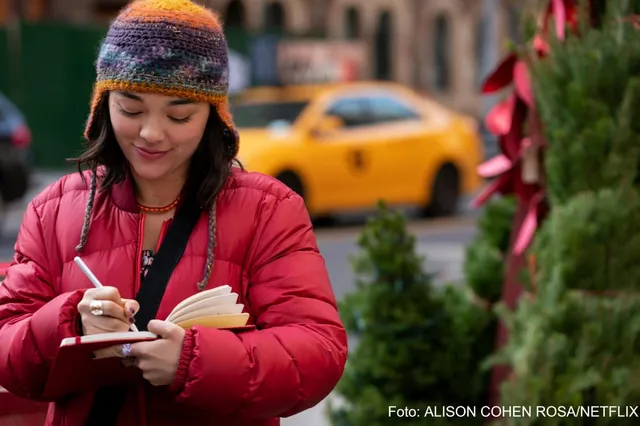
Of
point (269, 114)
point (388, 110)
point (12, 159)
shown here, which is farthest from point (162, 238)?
point (388, 110)

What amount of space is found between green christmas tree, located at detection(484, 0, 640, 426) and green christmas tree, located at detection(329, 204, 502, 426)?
0.79m

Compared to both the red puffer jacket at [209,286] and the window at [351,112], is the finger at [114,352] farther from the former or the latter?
the window at [351,112]

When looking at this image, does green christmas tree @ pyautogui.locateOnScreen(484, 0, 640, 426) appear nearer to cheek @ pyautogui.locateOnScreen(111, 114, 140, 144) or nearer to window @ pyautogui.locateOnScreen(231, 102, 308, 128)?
cheek @ pyautogui.locateOnScreen(111, 114, 140, 144)

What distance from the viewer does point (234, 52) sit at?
80.2 ft

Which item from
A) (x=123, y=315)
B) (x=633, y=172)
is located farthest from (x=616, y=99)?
(x=123, y=315)

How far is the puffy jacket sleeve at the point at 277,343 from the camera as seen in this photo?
2.01 meters

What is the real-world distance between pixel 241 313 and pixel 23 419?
83 cm

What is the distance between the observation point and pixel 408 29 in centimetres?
3534

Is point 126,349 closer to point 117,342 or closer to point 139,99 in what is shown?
point 117,342

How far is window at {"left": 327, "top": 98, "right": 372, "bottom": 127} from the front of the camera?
1495cm

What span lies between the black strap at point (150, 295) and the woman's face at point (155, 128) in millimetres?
128

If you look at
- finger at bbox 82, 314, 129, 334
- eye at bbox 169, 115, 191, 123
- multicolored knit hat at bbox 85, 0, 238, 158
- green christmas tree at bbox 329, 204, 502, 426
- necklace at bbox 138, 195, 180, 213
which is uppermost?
multicolored knit hat at bbox 85, 0, 238, 158

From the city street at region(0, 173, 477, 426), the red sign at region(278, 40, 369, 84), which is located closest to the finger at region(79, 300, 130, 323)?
the city street at region(0, 173, 477, 426)

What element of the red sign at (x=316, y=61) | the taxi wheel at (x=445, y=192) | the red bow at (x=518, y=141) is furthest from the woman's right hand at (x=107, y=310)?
the red sign at (x=316, y=61)
